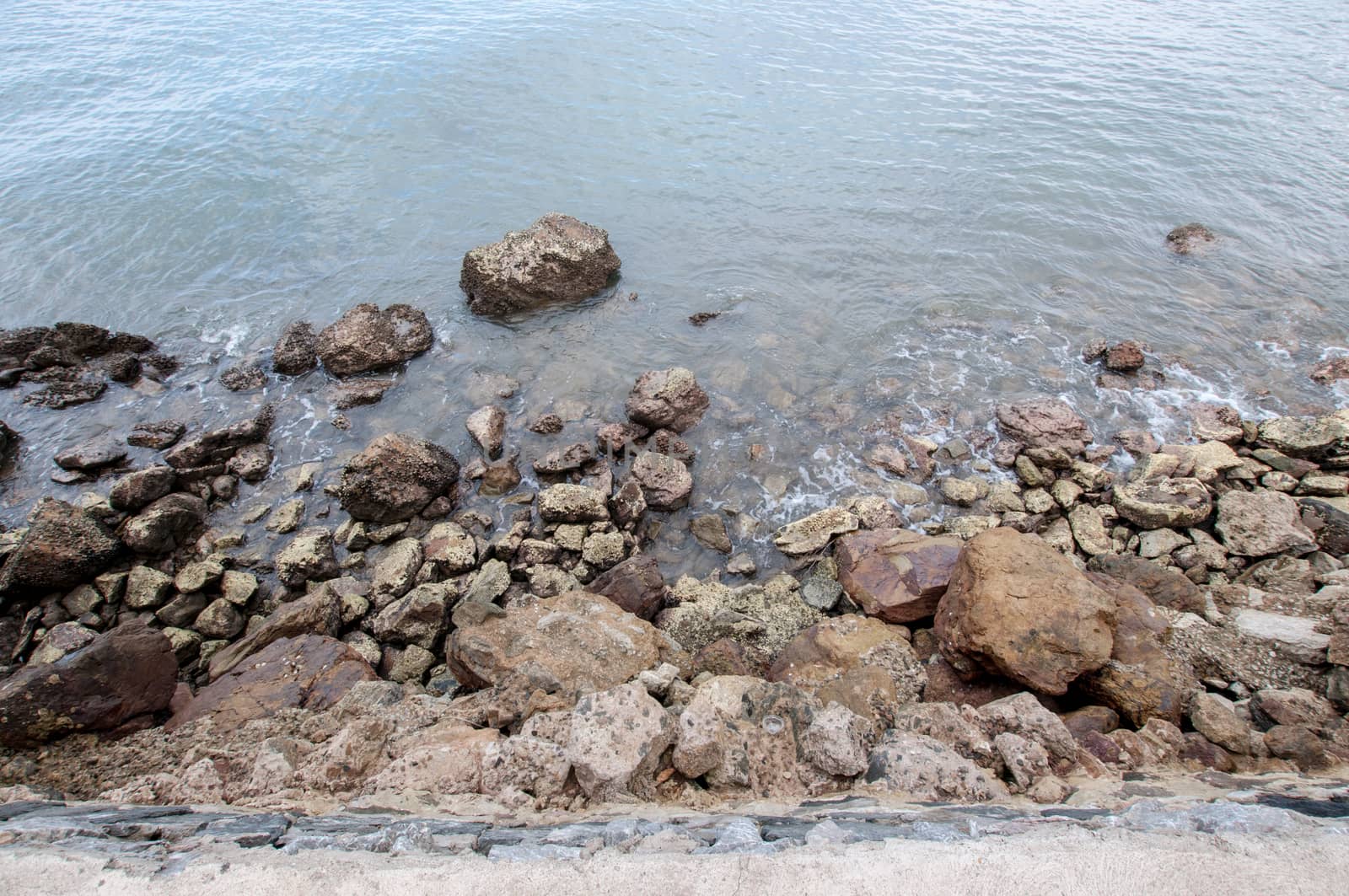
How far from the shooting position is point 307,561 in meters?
8.97

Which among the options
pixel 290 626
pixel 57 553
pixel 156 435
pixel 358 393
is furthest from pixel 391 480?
pixel 156 435

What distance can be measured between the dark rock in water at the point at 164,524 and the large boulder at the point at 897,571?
9.24m

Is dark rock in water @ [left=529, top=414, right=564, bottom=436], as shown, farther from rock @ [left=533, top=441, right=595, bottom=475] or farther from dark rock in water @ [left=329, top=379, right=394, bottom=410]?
dark rock in water @ [left=329, top=379, right=394, bottom=410]

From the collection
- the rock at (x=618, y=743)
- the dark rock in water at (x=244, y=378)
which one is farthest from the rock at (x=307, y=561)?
the rock at (x=618, y=743)

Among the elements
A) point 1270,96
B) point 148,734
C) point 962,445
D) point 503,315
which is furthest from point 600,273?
point 1270,96

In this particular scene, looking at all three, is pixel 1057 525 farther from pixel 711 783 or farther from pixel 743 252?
pixel 743 252

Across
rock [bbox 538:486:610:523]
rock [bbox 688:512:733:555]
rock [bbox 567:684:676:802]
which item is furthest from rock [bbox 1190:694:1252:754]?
rock [bbox 538:486:610:523]

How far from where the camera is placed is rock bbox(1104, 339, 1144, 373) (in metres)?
11.8

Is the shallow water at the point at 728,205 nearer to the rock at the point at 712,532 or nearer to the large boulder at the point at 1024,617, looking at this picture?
the rock at the point at 712,532

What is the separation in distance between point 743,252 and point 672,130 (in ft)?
23.7

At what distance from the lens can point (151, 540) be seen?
9219 mm

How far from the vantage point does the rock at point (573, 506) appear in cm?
927

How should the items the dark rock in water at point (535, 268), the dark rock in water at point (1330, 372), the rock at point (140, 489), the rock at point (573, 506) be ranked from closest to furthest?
the rock at point (573, 506) → the rock at point (140, 489) → the dark rock in water at point (1330, 372) → the dark rock in water at point (535, 268)

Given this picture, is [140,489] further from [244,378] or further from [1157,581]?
[1157,581]
